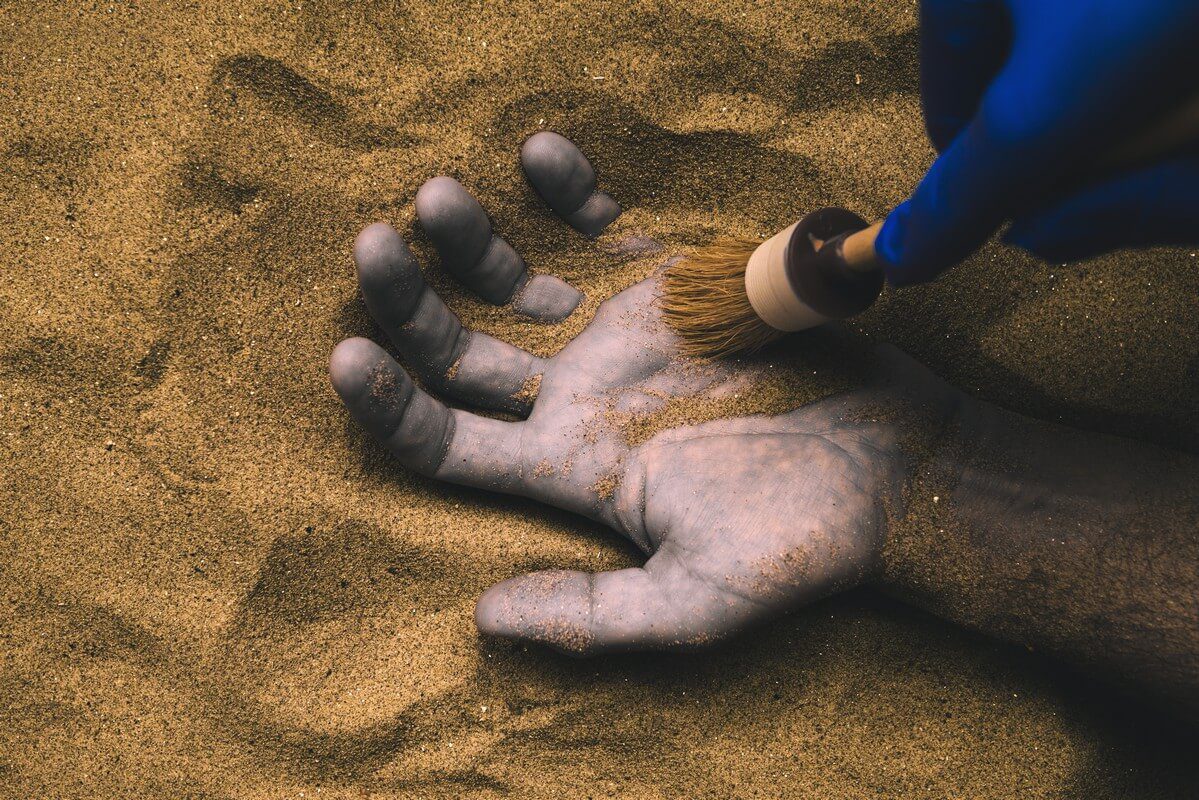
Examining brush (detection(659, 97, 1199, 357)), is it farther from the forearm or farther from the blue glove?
the forearm

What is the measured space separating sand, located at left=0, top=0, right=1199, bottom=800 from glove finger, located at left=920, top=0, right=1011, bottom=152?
299 mm

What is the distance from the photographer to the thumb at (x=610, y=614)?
49.9 inches

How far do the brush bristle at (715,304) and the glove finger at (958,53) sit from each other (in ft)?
1.17

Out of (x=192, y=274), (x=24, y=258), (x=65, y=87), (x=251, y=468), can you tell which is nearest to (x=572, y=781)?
(x=251, y=468)

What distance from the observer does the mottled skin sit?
4.05 feet

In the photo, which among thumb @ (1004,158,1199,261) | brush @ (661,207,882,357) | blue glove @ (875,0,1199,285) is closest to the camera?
blue glove @ (875,0,1199,285)

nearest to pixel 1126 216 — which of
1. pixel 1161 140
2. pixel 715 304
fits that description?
pixel 1161 140

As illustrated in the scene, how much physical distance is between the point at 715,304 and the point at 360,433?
0.67m

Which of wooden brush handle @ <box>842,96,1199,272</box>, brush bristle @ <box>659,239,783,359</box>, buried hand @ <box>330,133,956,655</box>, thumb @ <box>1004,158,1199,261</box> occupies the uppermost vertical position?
wooden brush handle @ <box>842,96,1199,272</box>

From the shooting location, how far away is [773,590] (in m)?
1.25

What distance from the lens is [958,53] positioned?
108cm

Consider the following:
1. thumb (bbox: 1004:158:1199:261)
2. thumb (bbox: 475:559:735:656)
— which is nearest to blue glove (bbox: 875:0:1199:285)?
thumb (bbox: 1004:158:1199:261)

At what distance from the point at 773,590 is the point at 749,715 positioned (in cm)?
30

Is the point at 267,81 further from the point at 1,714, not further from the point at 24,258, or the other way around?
the point at 1,714
